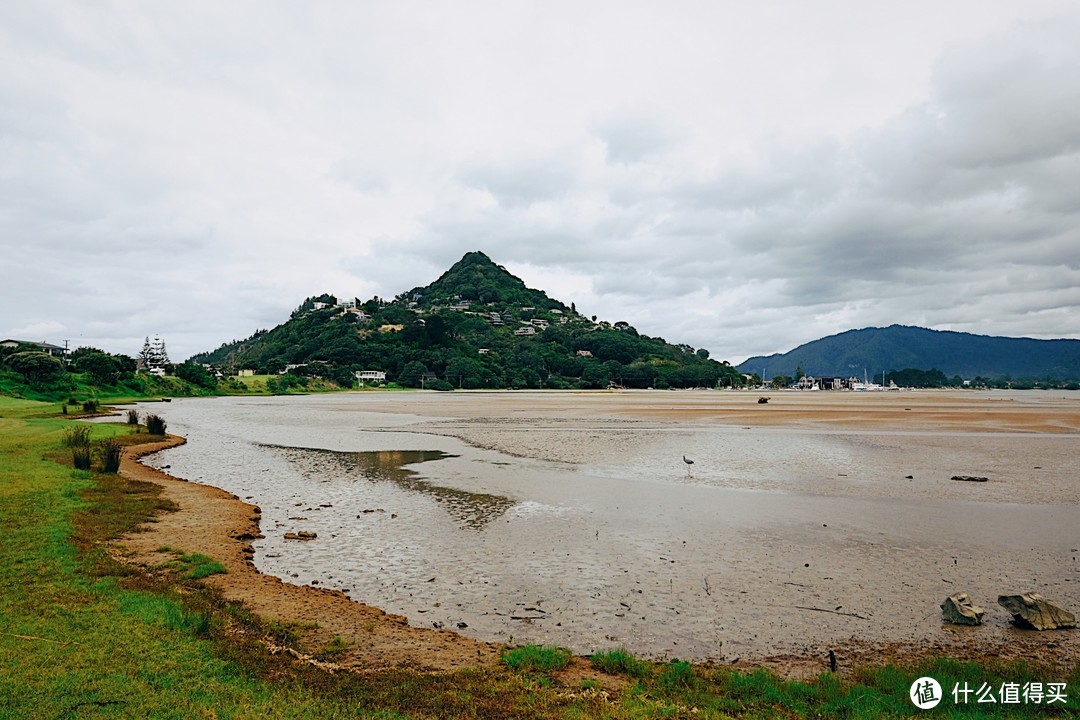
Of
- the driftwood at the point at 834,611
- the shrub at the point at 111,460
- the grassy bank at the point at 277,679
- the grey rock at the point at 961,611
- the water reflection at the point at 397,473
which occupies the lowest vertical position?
the driftwood at the point at 834,611

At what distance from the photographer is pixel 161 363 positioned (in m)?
157

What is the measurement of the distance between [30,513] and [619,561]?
43.9ft

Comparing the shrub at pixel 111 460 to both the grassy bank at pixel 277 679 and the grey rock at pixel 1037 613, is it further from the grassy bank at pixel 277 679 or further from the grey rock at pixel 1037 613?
the grey rock at pixel 1037 613

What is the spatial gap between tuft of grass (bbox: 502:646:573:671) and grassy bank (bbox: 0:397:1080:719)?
0.02 metres

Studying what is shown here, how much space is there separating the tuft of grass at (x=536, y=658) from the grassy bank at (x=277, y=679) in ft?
0.08

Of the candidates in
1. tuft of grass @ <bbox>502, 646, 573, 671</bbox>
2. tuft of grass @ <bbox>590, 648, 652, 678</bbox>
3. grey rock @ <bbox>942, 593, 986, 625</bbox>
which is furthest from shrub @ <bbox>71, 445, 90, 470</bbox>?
grey rock @ <bbox>942, 593, 986, 625</bbox>

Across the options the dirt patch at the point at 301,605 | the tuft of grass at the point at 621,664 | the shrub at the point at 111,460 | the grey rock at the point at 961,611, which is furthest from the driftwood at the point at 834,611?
the shrub at the point at 111,460

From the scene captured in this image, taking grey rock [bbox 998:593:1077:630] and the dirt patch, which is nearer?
the dirt patch

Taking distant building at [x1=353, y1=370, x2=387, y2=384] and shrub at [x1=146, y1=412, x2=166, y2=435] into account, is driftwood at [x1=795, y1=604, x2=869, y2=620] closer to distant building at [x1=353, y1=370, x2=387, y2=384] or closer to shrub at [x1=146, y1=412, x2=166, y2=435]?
shrub at [x1=146, y1=412, x2=166, y2=435]

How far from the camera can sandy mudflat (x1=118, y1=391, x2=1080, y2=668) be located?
30.4 feet

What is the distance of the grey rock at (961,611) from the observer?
9.45 m

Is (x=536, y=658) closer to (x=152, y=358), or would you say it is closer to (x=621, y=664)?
(x=621, y=664)

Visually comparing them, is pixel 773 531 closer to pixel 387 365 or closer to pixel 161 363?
pixel 161 363

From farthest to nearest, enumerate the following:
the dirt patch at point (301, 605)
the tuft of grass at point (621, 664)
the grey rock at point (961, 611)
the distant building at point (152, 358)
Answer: the distant building at point (152, 358) < the grey rock at point (961, 611) < the dirt patch at point (301, 605) < the tuft of grass at point (621, 664)
